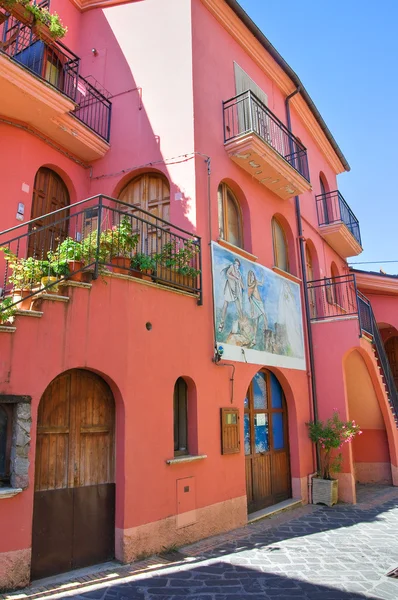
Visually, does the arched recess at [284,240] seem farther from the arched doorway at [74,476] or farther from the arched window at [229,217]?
the arched doorway at [74,476]

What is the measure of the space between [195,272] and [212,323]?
3.33 feet

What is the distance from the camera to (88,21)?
11.1m

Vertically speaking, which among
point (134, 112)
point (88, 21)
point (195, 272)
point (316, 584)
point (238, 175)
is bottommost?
point (316, 584)

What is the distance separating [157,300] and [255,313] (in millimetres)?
3155

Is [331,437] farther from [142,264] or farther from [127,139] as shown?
[127,139]

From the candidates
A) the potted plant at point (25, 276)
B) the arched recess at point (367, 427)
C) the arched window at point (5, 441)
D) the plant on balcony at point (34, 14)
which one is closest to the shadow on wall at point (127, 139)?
the plant on balcony at point (34, 14)

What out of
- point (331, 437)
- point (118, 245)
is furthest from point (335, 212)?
point (118, 245)

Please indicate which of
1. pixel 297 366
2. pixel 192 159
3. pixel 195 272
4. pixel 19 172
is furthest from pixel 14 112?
pixel 297 366

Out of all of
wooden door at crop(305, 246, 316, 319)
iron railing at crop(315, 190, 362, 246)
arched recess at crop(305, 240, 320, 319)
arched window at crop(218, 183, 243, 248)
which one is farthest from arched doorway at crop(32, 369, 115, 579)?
iron railing at crop(315, 190, 362, 246)

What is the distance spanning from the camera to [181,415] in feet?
25.7

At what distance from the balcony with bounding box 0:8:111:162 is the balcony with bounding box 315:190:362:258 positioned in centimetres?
785

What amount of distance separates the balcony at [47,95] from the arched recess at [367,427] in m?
8.79

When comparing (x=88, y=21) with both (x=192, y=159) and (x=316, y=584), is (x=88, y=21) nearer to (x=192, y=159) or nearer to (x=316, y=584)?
(x=192, y=159)

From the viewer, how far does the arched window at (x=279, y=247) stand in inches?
465
